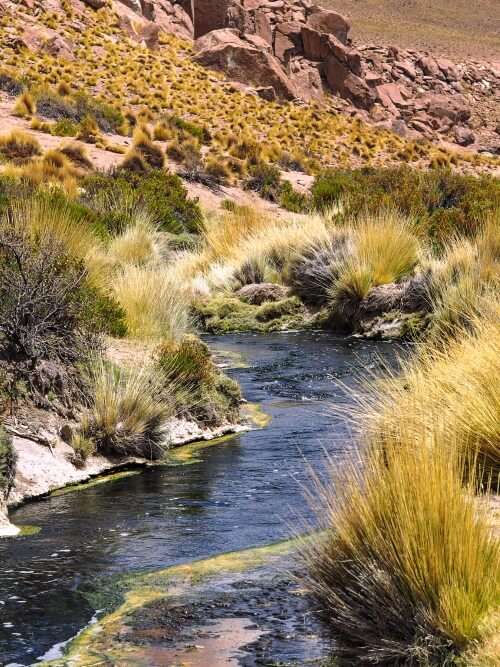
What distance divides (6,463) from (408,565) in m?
3.69

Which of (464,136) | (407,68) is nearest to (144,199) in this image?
(464,136)

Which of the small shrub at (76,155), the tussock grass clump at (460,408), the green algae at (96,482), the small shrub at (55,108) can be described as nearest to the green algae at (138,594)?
the tussock grass clump at (460,408)

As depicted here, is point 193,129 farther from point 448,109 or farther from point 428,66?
point 428,66

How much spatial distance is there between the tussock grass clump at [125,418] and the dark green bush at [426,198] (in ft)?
25.4

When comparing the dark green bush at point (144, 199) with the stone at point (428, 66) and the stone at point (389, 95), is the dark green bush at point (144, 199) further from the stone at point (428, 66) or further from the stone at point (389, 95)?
the stone at point (428, 66)

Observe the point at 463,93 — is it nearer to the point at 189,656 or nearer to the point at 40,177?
the point at 40,177

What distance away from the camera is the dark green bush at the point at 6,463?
22.5 ft

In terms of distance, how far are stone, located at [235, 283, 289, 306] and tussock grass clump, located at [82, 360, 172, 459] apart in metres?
8.17

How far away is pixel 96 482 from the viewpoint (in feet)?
25.2

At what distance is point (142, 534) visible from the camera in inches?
250

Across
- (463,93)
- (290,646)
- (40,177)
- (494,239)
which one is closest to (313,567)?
(290,646)

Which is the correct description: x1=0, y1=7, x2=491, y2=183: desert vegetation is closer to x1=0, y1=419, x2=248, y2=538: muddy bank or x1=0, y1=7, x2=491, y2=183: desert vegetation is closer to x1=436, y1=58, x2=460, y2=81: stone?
x1=436, y1=58, x2=460, y2=81: stone

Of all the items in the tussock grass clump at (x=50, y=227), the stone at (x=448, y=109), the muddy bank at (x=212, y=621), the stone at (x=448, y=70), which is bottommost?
the stone at (x=448, y=109)

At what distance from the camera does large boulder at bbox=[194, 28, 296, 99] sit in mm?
49562
